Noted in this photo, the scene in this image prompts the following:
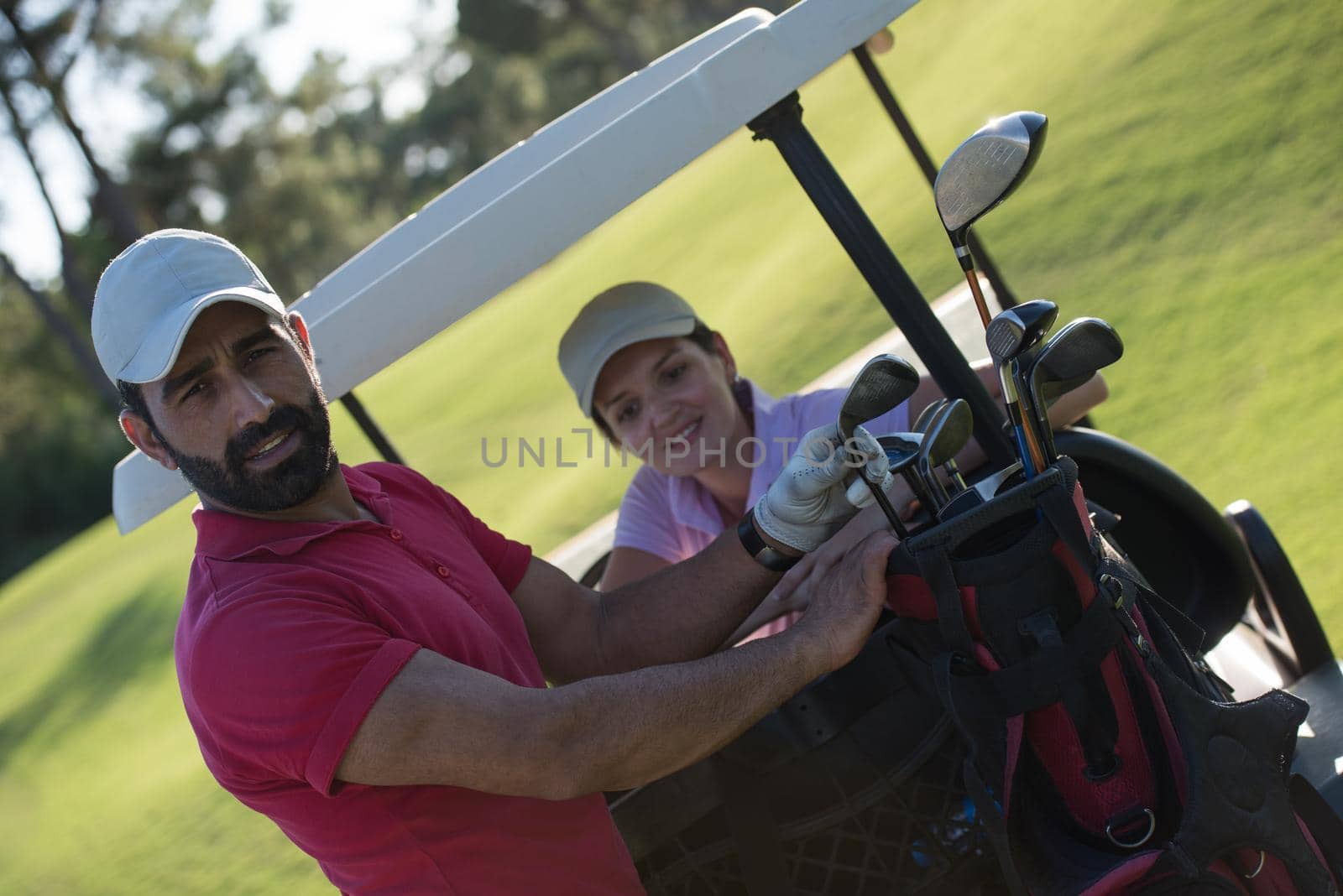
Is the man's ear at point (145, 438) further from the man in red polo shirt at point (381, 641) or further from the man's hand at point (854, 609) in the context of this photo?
the man's hand at point (854, 609)

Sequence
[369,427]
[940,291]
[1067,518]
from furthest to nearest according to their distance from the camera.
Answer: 1. [940,291]
2. [369,427]
3. [1067,518]

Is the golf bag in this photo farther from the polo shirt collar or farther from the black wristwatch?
the polo shirt collar

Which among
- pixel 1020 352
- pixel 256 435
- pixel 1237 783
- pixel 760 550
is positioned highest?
pixel 256 435

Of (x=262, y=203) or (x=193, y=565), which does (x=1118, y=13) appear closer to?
(x=193, y=565)

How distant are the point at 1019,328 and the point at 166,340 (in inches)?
48.7

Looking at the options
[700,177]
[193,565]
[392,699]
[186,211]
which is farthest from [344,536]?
[186,211]

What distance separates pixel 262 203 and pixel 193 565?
2984cm

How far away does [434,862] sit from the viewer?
1.66 meters

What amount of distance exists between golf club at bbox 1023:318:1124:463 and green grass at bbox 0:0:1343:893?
1648 mm

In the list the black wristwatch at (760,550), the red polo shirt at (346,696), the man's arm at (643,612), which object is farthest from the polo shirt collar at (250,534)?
the black wristwatch at (760,550)

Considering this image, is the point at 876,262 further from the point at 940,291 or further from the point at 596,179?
the point at 940,291

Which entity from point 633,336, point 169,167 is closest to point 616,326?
point 633,336

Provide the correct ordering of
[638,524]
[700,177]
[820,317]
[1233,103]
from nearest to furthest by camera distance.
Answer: [638,524] → [1233,103] → [820,317] → [700,177]

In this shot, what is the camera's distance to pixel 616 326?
2533 millimetres
